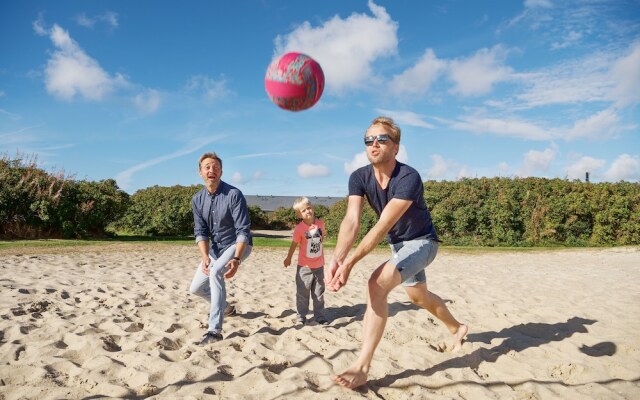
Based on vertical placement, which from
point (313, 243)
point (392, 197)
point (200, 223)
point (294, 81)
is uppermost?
point (294, 81)

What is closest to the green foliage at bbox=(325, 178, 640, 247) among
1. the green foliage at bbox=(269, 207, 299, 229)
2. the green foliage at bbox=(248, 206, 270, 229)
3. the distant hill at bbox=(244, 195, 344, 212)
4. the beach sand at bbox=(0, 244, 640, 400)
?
the beach sand at bbox=(0, 244, 640, 400)

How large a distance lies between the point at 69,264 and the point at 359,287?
625cm

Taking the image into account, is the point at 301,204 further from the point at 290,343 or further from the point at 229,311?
the point at 290,343

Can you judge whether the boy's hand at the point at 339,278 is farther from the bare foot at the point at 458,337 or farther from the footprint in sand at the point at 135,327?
the footprint in sand at the point at 135,327

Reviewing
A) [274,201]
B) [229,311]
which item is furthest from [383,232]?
[274,201]

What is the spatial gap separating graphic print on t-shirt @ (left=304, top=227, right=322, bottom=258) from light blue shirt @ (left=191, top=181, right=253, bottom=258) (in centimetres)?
86

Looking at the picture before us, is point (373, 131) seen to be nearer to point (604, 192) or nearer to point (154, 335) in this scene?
point (154, 335)

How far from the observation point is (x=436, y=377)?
11.3 ft

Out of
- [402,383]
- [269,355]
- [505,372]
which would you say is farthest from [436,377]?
[269,355]

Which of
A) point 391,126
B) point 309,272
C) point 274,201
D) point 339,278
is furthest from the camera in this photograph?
point 274,201

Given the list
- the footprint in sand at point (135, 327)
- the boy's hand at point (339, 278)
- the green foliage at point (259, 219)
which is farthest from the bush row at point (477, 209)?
the boy's hand at point (339, 278)

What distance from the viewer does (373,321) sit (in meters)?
3.22

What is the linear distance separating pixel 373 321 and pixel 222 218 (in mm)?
2105

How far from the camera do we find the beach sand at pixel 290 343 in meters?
3.17
